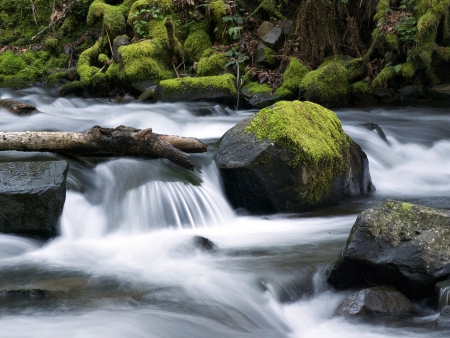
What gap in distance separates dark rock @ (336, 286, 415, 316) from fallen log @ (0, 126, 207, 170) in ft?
9.17

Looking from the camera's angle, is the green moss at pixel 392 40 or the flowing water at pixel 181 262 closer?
the flowing water at pixel 181 262

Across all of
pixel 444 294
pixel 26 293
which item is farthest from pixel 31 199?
pixel 444 294

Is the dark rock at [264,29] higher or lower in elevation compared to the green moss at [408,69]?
higher

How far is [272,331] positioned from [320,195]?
2.59m

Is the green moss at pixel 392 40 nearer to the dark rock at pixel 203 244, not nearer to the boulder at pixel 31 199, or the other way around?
the dark rock at pixel 203 244

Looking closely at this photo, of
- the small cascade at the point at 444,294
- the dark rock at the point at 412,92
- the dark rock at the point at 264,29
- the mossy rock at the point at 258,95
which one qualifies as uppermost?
the dark rock at the point at 264,29

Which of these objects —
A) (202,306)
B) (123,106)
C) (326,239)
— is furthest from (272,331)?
(123,106)

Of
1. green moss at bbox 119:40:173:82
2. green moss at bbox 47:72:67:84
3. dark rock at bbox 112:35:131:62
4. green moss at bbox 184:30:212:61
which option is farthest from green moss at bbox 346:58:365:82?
green moss at bbox 47:72:67:84

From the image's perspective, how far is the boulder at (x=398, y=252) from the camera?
3602 mm

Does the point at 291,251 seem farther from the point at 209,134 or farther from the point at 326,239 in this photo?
the point at 209,134

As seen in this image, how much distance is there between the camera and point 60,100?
35.2 feet

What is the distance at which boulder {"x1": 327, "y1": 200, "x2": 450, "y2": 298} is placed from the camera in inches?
142

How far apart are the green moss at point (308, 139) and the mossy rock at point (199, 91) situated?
4283 millimetres

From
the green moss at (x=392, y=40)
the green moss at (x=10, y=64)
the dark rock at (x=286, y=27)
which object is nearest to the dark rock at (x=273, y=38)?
the dark rock at (x=286, y=27)
